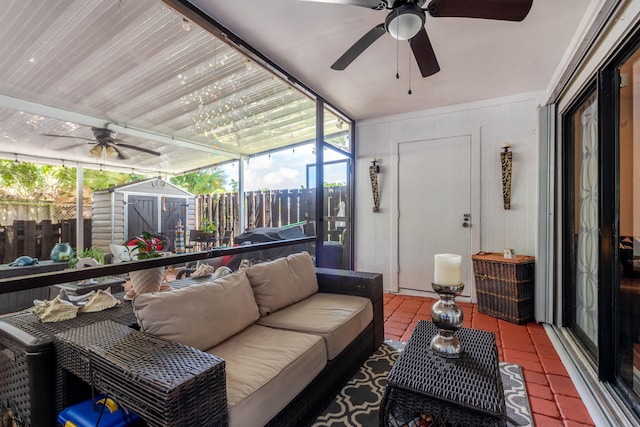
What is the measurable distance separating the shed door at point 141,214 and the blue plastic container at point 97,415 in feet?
2.65

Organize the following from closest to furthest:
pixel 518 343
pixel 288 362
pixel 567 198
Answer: pixel 288 362, pixel 518 343, pixel 567 198

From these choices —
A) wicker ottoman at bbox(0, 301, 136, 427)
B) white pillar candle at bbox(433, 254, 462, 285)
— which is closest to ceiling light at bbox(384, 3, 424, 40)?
white pillar candle at bbox(433, 254, 462, 285)

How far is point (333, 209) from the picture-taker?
453 cm

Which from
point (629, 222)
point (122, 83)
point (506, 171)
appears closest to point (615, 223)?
point (629, 222)

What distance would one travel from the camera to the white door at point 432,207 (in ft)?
12.6

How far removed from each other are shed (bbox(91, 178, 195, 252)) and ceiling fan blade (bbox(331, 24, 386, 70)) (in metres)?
1.45

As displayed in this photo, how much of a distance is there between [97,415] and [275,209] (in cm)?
238

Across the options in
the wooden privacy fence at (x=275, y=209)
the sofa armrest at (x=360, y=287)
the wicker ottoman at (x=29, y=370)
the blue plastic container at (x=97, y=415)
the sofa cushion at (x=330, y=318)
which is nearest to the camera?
the blue plastic container at (x=97, y=415)

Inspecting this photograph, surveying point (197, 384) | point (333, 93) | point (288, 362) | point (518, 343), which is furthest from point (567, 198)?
point (197, 384)

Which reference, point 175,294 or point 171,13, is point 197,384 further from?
point 171,13

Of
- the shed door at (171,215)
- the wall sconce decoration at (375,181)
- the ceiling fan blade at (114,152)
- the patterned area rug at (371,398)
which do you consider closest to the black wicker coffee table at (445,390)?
the patterned area rug at (371,398)

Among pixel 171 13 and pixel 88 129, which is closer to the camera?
pixel 88 129

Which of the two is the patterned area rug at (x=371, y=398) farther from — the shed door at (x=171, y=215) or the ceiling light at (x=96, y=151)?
the ceiling light at (x=96, y=151)

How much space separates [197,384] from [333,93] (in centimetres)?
328
